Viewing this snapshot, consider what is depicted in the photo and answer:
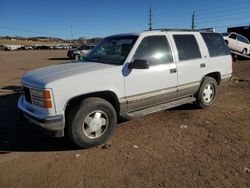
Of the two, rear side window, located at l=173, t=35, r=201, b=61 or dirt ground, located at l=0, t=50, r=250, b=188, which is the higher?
rear side window, located at l=173, t=35, r=201, b=61

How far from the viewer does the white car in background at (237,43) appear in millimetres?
18953

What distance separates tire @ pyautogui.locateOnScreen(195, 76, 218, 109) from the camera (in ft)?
20.9

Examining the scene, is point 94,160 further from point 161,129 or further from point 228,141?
point 228,141

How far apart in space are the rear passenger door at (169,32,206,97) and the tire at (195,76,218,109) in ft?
0.68

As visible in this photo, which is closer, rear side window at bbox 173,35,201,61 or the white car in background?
rear side window at bbox 173,35,201,61

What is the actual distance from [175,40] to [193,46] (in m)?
0.66

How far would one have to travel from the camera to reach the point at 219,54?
6.70 metres

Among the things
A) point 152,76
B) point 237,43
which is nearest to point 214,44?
point 152,76

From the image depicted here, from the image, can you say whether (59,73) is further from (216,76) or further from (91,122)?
(216,76)

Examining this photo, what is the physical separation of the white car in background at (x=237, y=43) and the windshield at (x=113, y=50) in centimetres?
1502

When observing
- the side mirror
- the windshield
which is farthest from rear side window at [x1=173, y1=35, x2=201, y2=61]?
the side mirror

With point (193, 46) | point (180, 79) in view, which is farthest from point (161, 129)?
point (193, 46)

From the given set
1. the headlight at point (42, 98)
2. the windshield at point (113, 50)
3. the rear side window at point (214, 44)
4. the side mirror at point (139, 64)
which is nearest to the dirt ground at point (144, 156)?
the headlight at point (42, 98)

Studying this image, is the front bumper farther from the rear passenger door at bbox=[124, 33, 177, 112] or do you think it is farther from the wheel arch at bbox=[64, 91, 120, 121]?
the rear passenger door at bbox=[124, 33, 177, 112]
